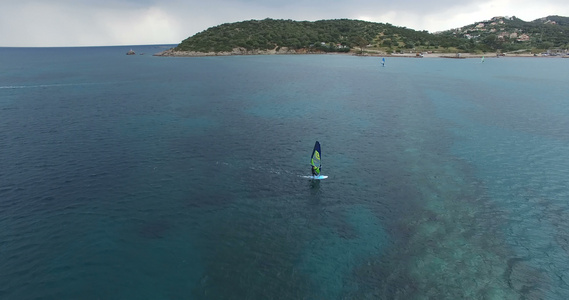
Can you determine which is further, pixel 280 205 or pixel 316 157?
pixel 316 157

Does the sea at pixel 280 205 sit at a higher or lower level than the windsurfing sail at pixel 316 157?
lower

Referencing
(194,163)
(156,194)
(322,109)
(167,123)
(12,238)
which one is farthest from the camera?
(322,109)

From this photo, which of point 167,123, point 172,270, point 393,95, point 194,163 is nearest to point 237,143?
point 194,163

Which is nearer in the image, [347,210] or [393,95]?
[347,210]

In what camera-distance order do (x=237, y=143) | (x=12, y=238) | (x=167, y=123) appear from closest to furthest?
(x=12, y=238)
(x=237, y=143)
(x=167, y=123)

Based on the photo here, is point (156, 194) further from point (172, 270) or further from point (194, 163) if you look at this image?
point (172, 270)

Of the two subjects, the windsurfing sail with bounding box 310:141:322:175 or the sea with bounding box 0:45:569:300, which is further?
the windsurfing sail with bounding box 310:141:322:175

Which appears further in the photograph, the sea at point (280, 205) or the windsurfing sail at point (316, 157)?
the windsurfing sail at point (316, 157)

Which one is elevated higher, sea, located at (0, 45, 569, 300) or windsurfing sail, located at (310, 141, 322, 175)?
windsurfing sail, located at (310, 141, 322, 175)
